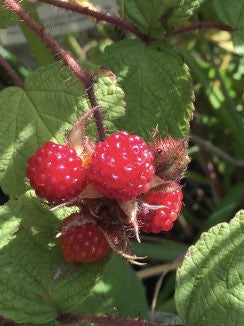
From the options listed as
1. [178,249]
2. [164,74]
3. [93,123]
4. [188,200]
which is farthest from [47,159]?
[188,200]

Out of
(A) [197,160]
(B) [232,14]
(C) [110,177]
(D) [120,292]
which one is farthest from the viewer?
(A) [197,160]

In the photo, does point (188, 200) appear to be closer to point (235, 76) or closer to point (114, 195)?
point (235, 76)

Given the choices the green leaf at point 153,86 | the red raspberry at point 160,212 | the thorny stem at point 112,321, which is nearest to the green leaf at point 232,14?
the green leaf at point 153,86

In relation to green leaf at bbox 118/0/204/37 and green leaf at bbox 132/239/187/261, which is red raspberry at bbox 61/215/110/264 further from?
green leaf at bbox 132/239/187/261

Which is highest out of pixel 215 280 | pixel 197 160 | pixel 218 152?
pixel 215 280

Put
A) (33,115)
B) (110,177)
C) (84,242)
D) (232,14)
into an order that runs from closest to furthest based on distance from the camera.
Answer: (110,177), (84,242), (33,115), (232,14)

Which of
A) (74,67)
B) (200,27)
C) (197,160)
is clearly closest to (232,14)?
(200,27)

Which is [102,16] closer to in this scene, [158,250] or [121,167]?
[121,167]
